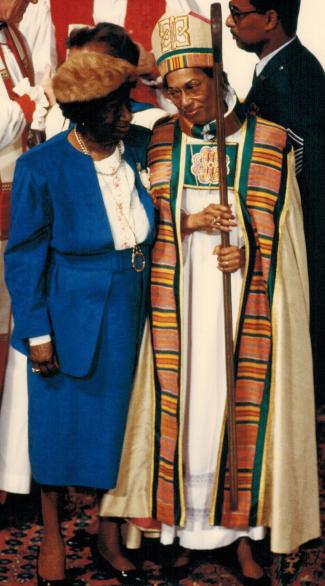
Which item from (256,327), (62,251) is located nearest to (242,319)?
(256,327)

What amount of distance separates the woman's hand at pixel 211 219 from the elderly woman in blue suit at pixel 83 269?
0.15 meters

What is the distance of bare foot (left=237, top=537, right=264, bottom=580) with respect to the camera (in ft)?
13.0

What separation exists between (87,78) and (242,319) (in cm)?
115

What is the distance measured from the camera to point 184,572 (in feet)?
13.3

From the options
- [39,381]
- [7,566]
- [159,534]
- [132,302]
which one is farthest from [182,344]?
[7,566]

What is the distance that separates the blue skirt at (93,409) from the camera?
3.73 metres

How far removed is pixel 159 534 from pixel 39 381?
34.8 inches

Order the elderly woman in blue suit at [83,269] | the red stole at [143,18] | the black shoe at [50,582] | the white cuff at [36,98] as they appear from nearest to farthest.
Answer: the elderly woman in blue suit at [83,269] < the black shoe at [50,582] < the white cuff at [36,98] < the red stole at [143,18]

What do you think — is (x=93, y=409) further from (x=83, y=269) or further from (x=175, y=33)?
(x=175, y=33)

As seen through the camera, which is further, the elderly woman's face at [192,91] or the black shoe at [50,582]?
the black shoe at [50,582]

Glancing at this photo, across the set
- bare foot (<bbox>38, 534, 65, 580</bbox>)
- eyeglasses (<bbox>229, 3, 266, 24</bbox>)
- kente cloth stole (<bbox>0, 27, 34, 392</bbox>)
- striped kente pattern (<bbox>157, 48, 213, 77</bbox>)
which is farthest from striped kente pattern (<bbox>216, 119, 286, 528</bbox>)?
kente cloth stole (<bbox>0, 27, 34, 392</bbox>)

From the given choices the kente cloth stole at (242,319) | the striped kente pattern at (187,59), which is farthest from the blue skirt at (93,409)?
→ the striped kente pattern at (187,59)

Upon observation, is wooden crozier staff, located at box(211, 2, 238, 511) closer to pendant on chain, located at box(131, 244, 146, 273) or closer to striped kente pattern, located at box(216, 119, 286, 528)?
striped kente pattern, located at box(216, 119, 286, 528)

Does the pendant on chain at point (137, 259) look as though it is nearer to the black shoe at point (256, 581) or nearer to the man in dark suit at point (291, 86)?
the man in dark suit at point (291, 86)
